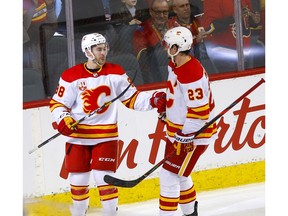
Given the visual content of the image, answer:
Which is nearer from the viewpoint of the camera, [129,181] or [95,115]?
[95,115]

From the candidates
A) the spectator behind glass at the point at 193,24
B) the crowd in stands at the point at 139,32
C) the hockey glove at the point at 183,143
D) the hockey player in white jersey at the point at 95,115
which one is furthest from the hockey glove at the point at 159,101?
the spectator behind glass at the point at 193,24

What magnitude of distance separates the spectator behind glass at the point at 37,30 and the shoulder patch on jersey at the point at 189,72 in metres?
0.73

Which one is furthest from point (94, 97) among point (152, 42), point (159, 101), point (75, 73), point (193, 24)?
point (193, 24)

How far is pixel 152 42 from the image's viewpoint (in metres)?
5.36

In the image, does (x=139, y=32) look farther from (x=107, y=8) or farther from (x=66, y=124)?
(x=66, y=124)

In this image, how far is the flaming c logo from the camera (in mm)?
4812

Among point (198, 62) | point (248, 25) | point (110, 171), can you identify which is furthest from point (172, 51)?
point (248, 25)

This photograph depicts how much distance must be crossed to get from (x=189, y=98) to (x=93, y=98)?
0.43 meters

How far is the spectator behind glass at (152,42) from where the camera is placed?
5.31 meters

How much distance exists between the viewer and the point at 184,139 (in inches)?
186

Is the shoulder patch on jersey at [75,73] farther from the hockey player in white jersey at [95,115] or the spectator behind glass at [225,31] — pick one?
the spectator behind glass at [225,31]
